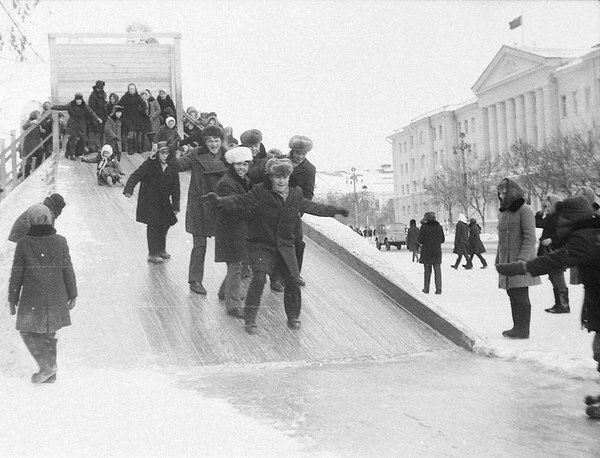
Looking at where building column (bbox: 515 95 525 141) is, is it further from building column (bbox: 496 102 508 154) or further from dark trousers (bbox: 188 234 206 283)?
dark trousers (bbox: 188 234 206 283)

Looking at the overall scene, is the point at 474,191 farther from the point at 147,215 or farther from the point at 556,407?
the point at 556,407

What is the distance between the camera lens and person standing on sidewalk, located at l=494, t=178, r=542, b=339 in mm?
6762

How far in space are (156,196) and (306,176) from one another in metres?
1.91

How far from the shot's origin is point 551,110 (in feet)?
29.2

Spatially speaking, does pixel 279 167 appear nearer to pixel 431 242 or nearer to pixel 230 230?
pixel 230 230

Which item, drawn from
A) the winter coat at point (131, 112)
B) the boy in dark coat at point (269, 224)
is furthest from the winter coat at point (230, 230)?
the winter coat at point (131, 112)

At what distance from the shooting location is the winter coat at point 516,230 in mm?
6891

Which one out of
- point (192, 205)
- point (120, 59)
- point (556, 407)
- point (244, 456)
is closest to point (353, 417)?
point (244, 456)

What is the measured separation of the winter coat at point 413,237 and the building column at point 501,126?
2.16m

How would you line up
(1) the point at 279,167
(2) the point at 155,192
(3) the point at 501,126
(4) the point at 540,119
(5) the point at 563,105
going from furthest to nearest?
(3) the point at 501,126 → (4) the point at 540,119 → (5) the point at 563,105 → (2) the point at 155,192 → (1) the point at 279,167

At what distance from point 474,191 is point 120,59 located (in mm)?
11068

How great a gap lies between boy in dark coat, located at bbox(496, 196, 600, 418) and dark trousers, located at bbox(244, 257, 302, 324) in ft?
7.52

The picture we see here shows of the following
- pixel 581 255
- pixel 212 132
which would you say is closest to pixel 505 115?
pixel 212 132

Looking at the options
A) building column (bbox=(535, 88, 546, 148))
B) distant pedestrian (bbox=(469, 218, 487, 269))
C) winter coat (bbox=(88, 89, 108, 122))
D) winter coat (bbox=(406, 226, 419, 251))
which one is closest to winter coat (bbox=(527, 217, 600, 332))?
building column (bbox=(535, 88, 546, 148))
